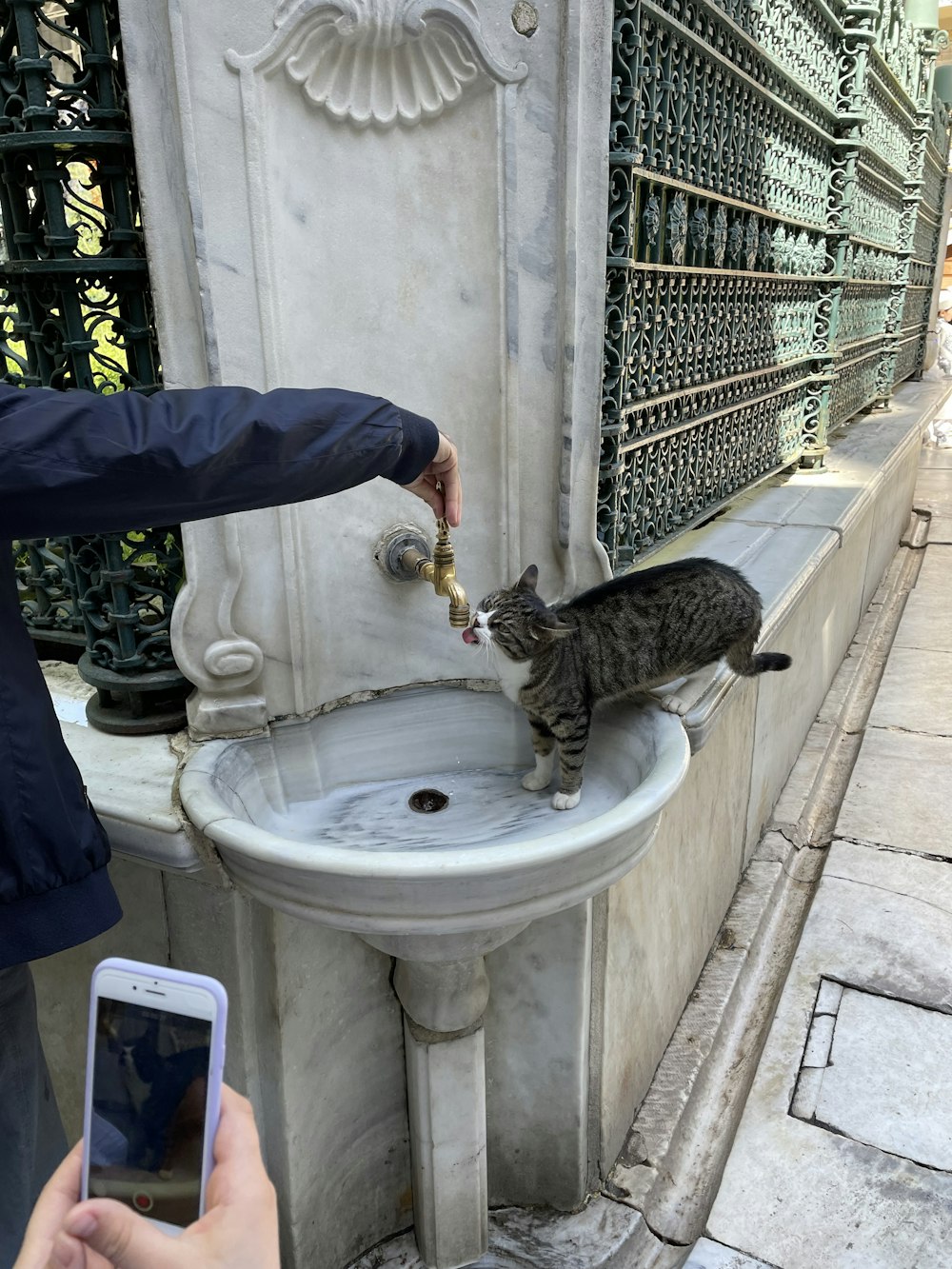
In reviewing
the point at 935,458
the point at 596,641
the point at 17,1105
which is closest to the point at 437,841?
the point at 596,641

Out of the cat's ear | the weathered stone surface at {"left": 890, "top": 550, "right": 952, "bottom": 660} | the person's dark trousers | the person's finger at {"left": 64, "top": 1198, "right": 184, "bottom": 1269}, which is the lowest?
the weathered stone surface at {"left": 890, "top": 550, "right": 952, "bottom": 660}

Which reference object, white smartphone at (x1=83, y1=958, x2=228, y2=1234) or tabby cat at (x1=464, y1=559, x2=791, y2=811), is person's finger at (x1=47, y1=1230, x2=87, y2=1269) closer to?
white smartphone at (x1=83, y1=958, x2=228, y2=1234)

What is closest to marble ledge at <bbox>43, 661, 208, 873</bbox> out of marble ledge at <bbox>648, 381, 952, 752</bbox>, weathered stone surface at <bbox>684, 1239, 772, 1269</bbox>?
marble ledge at <bbox>648, 381, 952, 752</bbox>

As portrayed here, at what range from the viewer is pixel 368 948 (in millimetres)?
2098

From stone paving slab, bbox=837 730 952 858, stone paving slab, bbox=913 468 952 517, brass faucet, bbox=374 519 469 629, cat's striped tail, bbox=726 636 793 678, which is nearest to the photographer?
brass faucet, bbox=374 519 469 629

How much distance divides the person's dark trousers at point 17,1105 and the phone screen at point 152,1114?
65 centimetres

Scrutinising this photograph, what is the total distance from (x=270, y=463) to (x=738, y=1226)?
83.3 inches

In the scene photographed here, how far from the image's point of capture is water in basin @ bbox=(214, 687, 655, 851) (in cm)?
189

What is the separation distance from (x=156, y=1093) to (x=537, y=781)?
1345mm

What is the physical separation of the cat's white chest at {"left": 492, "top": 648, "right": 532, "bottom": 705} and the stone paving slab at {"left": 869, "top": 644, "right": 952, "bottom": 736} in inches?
127

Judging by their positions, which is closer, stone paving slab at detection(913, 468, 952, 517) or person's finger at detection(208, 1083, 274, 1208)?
person's finger at detection(208, 1083, 274, 1208)

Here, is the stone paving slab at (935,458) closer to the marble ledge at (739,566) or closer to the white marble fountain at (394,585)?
the marble ledge at (739,566)

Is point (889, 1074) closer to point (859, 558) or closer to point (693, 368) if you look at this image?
point (693, 368)

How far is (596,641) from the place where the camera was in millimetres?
2018
